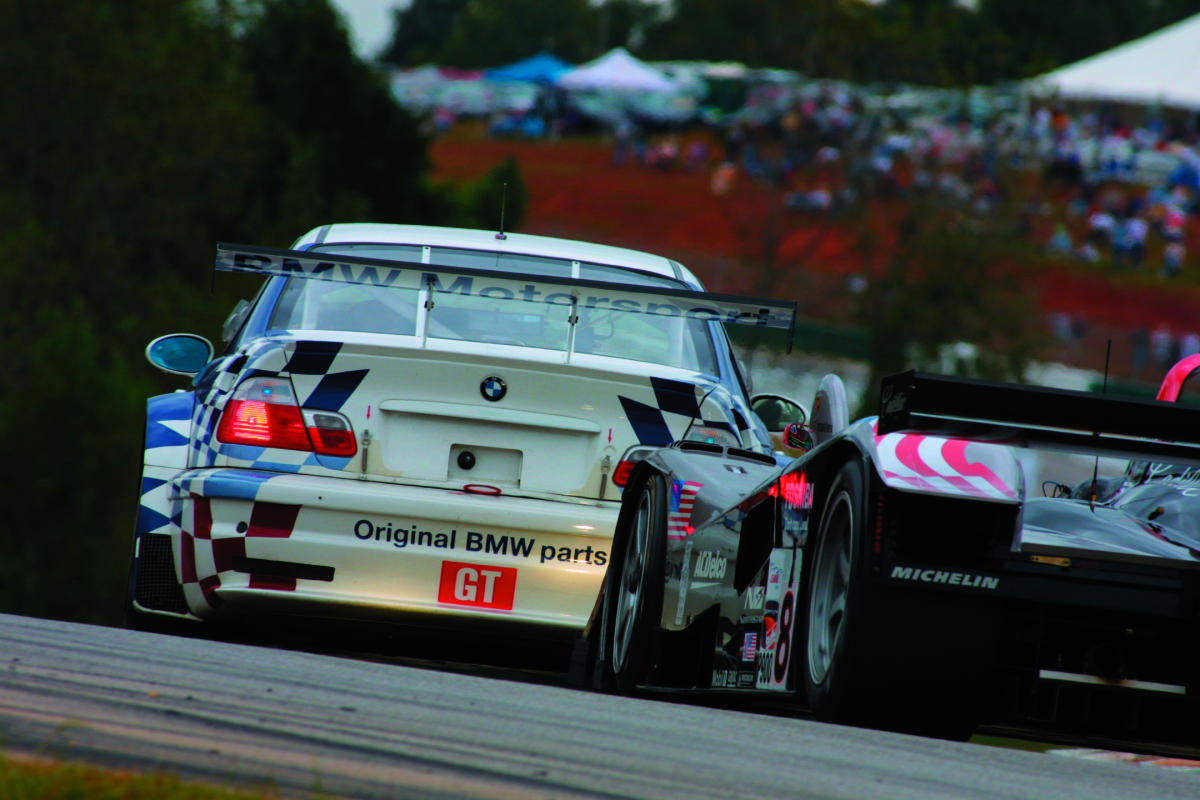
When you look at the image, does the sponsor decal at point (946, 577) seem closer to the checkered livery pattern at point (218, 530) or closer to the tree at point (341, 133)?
the checkered livery pattern at point (218, 530)

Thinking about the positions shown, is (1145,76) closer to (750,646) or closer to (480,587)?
(480,587)

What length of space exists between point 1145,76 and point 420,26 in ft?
349

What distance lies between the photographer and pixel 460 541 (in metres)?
5.12

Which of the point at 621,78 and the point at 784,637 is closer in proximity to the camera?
the point at 784,637

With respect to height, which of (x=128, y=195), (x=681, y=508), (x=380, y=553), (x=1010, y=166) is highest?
(x=1010, y=166)

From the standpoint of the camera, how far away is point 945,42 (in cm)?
6594

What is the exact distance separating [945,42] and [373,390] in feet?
209

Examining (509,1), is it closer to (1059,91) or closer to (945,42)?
(945,42)

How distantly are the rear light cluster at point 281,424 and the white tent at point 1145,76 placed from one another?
51120mm

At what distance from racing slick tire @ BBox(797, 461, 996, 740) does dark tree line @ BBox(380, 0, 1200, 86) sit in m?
51.9

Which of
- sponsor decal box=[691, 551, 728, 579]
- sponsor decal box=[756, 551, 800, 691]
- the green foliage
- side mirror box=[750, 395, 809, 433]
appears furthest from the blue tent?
sponsor decal box=[756, 551, 800, 691]

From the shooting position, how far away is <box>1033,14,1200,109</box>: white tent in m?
52.8

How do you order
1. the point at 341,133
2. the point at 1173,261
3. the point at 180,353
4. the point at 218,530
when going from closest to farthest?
1. the point at 218,530
2. the point at 180,353
3. the point at 1173,261
4. the point at 341,133

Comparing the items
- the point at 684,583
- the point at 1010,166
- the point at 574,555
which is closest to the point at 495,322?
Result: the point at 574,555
